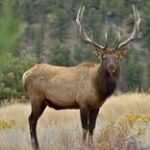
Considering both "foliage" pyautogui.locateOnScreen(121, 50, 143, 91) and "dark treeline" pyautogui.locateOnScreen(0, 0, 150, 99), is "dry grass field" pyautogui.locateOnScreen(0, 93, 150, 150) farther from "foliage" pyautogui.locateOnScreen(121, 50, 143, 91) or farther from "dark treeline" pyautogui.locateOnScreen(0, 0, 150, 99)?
"foliage" pyautogui.locateOnScreen(121, 50, 143, 91)

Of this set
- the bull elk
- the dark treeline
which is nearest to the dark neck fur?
the bull elk

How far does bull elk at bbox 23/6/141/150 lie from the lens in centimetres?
876

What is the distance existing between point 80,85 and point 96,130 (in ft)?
2.63

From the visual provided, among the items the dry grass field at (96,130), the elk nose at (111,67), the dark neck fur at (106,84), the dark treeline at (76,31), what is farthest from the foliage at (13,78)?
the elk nose at (111,67)

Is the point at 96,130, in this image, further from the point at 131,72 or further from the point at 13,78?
the point at 131,72

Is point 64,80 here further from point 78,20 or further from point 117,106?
point 117,106

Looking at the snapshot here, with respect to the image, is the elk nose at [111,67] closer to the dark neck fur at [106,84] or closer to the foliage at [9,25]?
the dark neck fur at [106,84]

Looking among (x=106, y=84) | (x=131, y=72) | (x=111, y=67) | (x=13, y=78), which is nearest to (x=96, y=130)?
(x=106, y=84)

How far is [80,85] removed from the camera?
9.10 m

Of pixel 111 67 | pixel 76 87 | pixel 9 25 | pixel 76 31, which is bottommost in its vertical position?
pixel 76 31

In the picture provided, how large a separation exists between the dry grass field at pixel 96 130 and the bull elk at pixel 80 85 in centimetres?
27

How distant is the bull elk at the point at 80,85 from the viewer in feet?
28.7

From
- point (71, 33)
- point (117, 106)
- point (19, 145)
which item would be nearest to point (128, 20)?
point (71, 33)

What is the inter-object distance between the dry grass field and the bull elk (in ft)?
0.88
